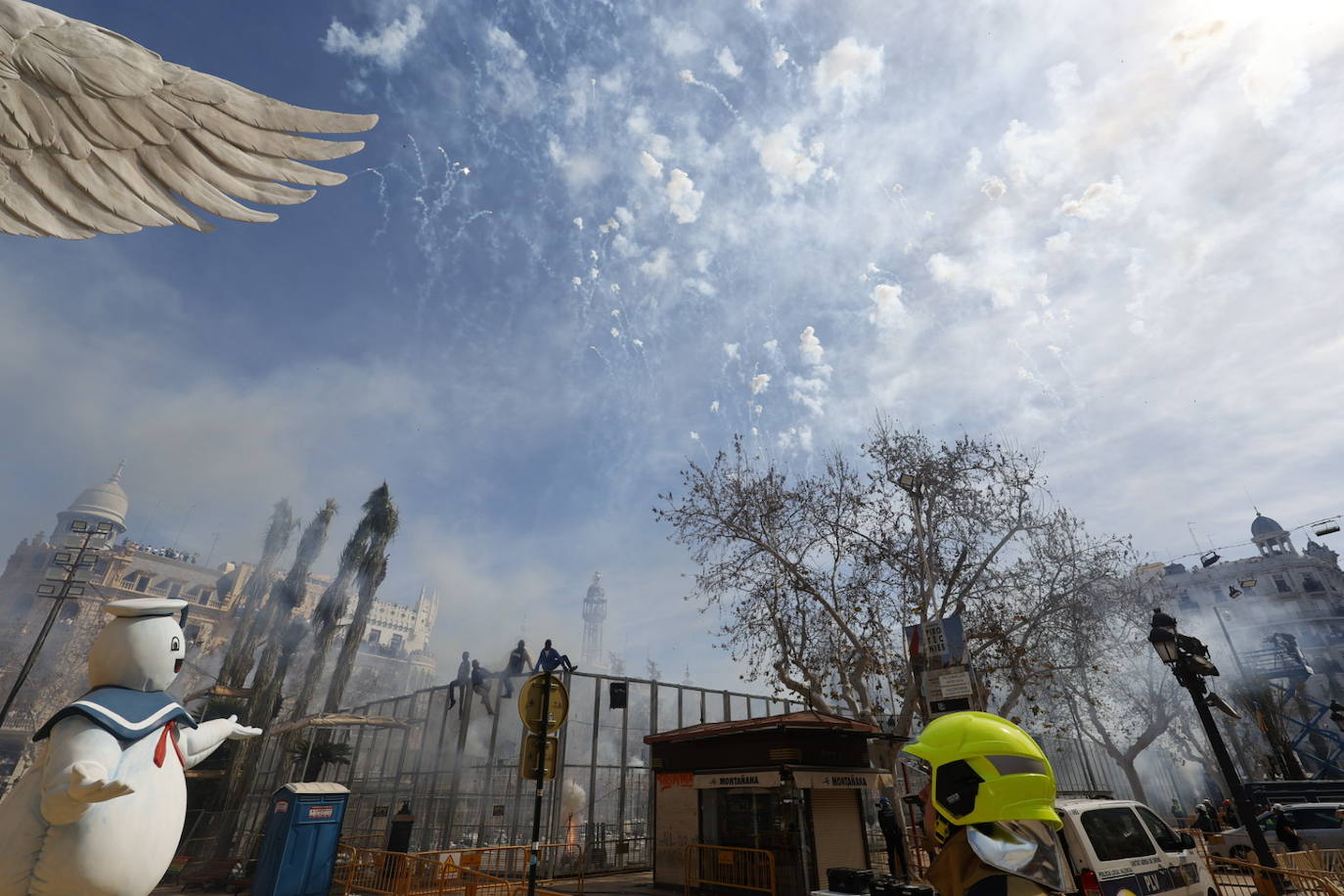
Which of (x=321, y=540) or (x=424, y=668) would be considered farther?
(x=424, y=668)

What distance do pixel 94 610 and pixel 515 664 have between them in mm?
67484

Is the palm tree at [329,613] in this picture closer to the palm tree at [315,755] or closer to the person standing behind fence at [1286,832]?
the palm tree at [315,755]

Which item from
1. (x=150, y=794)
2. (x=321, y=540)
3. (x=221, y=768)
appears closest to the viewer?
(x=150, y=794)

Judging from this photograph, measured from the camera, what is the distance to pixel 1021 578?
18.5 meters

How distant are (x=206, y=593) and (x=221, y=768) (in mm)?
78977

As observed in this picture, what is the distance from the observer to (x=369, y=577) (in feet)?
112

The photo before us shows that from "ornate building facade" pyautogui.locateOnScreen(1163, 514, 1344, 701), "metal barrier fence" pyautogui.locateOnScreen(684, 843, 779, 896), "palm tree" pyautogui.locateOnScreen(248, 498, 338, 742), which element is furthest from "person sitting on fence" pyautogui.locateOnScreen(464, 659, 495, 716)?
"ornate building facade" pyautogui.locateOnScreen(1163, 514, 1344, 701)

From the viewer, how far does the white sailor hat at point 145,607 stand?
441 cm

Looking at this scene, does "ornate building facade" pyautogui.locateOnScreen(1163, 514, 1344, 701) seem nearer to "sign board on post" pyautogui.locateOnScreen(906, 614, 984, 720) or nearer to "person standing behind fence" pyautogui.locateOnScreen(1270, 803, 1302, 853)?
"person standing behind fence" pyautogui.locateOnScreen(1270, 803, 1302, 853)

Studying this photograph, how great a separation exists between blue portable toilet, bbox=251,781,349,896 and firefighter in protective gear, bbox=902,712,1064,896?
11867 mm

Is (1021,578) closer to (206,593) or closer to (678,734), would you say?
(678,734)

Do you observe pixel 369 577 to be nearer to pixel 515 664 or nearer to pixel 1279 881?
pixel 515 664

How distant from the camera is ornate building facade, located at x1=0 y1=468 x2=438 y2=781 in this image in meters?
48.6

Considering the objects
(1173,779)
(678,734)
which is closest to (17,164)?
(678,734)
